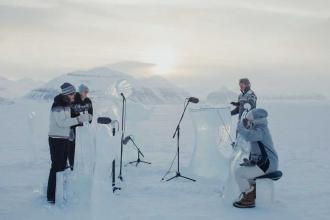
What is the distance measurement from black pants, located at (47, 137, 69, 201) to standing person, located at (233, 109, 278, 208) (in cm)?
223

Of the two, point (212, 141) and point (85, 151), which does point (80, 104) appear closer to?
point (85, 151)

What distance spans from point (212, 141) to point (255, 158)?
1.73 metres

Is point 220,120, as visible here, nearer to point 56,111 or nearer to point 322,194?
point 322,194

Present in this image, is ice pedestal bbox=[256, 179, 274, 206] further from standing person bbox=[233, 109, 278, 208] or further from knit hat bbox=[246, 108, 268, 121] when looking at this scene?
knit hat bbox=[246, 108, 268, 121]

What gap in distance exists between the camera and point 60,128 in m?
5.36

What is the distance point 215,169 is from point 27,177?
123 inches

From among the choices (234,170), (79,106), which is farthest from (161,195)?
(79,106)

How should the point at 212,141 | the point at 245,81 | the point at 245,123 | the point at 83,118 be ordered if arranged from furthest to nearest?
1. the point at 212,141
2. the point at 245,81
3. the point at 83,118
4. the point at 245,123

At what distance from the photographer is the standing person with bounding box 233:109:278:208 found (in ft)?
17.3

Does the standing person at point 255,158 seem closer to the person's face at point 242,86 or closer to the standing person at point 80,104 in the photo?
the person's face at point 242,86

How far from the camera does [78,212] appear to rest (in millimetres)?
5078

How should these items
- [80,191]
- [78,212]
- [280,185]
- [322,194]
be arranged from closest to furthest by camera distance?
[78,212] < [80,191] < [322,194] < [280,185]

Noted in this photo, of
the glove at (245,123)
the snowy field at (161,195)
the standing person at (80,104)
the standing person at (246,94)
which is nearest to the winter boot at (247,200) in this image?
the snowy field at (161,195)

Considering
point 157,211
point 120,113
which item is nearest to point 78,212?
point 157,211
